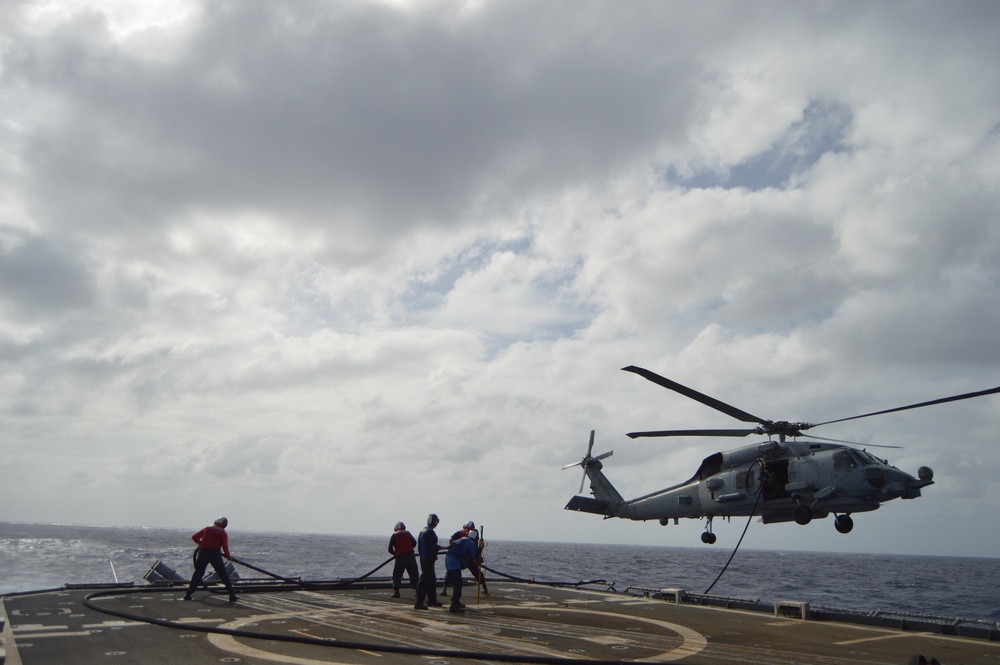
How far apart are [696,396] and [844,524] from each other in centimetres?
618

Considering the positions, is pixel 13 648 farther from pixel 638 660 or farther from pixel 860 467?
pixel 860 467

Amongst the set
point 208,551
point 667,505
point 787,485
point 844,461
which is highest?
point 844,461

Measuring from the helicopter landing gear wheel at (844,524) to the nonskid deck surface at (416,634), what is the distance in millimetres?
4616

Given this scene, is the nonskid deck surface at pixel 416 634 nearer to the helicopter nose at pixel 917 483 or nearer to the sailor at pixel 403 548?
the sailor at pixel 403 548

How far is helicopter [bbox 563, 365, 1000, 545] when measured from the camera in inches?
751

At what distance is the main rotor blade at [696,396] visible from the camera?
1788 cm

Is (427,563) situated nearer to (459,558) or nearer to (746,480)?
(459,558)

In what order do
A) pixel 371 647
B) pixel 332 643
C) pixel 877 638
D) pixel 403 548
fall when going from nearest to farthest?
1. pixel 371 647
2. pixel 332 643
3. pixel 877 638
4. pixel 403 548

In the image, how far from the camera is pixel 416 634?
1238cm

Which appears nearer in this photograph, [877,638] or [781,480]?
[877,638]

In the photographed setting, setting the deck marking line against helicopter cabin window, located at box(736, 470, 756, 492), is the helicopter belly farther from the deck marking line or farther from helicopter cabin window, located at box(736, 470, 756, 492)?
the deck marking line

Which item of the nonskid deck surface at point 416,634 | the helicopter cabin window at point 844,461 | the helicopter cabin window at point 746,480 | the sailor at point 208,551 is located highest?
the helicopter cabin window at point 844,461

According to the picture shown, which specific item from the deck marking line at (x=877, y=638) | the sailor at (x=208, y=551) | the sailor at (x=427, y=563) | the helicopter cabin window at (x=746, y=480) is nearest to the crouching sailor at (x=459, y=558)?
the sailor at (x=427, y=563)

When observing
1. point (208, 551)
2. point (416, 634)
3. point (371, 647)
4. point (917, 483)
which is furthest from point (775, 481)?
point (208, 551)
